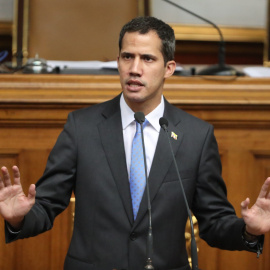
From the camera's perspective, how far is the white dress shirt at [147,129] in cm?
170

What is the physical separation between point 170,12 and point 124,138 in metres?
2.26

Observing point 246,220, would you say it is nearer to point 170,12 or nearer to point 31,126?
point 31,126

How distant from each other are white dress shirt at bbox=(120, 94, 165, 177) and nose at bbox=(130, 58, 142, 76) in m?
0.14

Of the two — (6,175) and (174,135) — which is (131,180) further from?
(6,175)

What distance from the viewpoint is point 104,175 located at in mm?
1667

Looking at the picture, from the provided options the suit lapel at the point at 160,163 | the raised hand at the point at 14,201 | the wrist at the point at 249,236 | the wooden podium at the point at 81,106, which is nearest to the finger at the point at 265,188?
the wrist at the point at 249,236

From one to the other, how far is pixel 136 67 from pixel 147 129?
0.60ft

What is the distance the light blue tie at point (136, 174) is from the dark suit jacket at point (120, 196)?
2cm

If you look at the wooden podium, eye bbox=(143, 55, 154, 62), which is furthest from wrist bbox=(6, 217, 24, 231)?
the wooden podium

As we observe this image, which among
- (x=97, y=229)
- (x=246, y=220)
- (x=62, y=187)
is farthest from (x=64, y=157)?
(x=246, y=220)

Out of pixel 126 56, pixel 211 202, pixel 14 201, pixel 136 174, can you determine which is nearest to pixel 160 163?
pixel 136 174

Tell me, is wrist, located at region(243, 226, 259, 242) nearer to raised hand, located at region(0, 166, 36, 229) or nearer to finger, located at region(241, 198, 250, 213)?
finger, located at region(241, 198, 250, 213)

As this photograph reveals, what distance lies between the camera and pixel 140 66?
162 centimetres

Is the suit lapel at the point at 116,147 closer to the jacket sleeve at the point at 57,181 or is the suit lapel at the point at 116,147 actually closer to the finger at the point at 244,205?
the jacket sleeve at the point at 57,181
